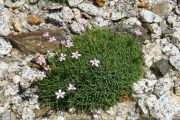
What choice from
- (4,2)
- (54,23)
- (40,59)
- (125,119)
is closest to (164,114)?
(125,119)

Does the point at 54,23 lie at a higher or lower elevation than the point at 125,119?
higher

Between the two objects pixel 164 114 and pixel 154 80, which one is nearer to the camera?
pixel 164 114

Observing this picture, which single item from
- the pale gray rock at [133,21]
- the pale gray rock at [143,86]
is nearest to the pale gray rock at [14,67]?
the pale gray rock at [143,86]

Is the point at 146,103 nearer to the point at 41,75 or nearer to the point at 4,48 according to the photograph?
the point at 41,75

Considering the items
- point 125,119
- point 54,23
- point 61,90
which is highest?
point 54,23

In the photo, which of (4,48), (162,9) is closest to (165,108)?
(162,9)

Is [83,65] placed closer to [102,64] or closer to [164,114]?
[102,64]

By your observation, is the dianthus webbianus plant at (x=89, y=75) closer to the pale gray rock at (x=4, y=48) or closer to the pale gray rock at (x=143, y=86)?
the pale gray rock at (x=143, y=86)
